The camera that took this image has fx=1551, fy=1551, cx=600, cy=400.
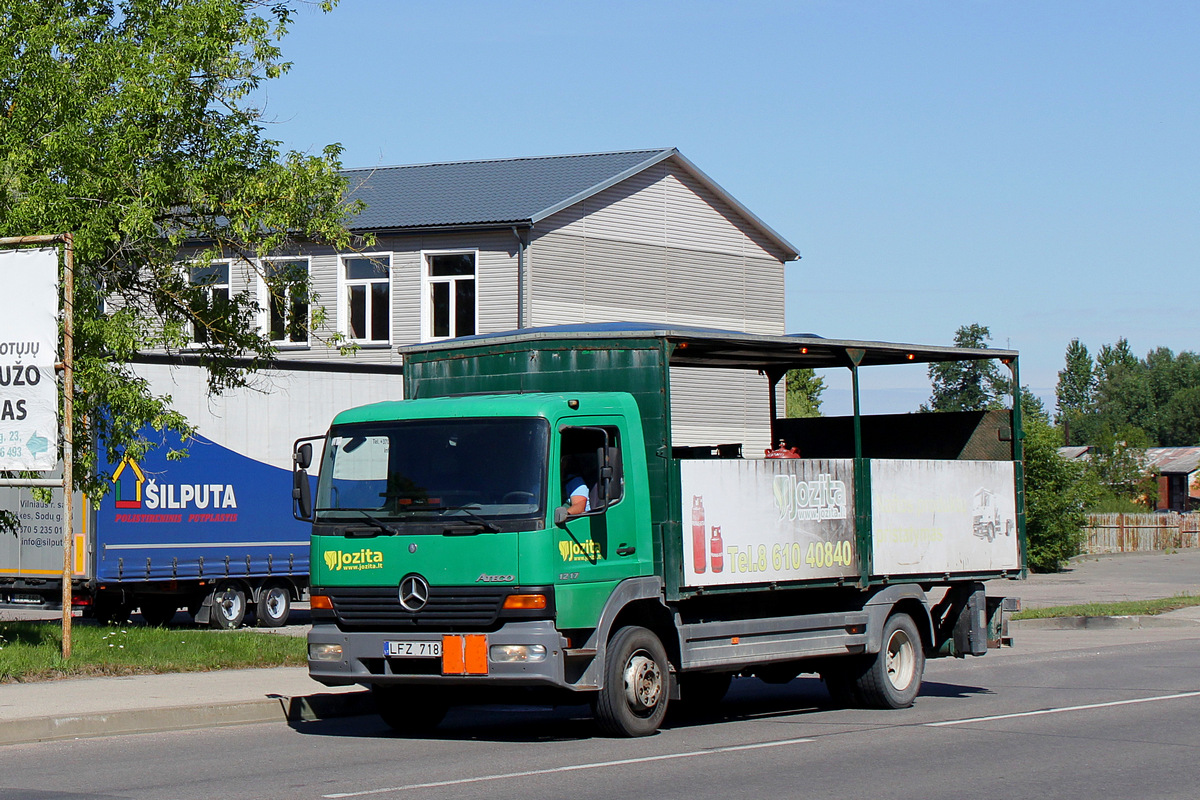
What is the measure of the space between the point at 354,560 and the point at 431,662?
A: 96 cm

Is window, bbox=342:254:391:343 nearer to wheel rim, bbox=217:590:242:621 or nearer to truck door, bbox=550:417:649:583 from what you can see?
wheel rim, bbox=217:590:242:621

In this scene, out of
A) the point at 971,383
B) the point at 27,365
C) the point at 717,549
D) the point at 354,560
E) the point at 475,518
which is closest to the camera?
the point at 475,518

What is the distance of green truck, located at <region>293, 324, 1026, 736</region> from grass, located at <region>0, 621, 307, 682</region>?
4150 millimetres

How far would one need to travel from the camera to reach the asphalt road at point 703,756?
925 centimetres

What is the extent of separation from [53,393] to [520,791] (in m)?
8.24

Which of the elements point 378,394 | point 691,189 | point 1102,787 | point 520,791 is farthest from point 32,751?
point 691,189

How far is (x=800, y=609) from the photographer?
1315 cm

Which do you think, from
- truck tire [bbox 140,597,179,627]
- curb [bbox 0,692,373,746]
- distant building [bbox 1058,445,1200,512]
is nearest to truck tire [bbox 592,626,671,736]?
curb [bbox 0,692,373,746]

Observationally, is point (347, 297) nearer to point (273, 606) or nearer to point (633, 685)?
point (273, 606)

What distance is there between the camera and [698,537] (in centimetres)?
1189

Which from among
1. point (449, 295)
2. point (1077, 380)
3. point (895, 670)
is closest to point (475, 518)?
point (895, 670)

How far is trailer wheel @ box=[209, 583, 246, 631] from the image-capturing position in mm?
23281

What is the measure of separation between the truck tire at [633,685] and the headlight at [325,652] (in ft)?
6.32

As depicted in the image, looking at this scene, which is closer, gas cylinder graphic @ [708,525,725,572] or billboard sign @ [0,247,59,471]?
gas cylinder graphic @ [708,525,725,572]
